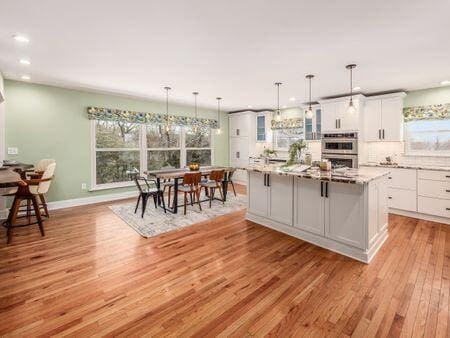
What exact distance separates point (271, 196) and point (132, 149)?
3891 mm

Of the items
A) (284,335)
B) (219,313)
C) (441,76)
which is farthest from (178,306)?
(441,76)

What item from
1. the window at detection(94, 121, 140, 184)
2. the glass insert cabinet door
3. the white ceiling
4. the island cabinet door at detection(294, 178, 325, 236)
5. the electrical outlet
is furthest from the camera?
the glass insert cabinet door

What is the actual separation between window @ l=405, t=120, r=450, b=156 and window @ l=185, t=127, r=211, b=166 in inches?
200

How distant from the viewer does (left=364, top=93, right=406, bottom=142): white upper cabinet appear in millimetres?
4707

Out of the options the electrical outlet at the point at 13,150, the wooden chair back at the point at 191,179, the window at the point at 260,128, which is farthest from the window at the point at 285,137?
the electrical outlet at the point at 13,150

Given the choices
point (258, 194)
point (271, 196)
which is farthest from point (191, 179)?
point (271, 196)

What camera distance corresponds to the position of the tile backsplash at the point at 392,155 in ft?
15.1

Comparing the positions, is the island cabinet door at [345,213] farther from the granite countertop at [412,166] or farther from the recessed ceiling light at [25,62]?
the recessed ceiling light at [25,62]

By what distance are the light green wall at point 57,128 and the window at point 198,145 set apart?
207 cm

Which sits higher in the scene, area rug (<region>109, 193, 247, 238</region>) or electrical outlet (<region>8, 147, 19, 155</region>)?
electrical outlet (<region>8, 147, 19, 155</region>)

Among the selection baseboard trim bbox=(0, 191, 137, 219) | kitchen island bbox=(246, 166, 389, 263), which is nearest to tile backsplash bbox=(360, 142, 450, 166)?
kitchen island bbox=(246, 166, 389, 263)

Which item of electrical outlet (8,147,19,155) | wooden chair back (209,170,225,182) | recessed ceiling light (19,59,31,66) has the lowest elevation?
wooden chair back (209,170,225,182)

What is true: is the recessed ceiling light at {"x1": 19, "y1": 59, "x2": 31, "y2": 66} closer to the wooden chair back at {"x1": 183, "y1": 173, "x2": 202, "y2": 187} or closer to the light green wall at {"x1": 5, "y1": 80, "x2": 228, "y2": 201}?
the light green wall at {"x1": 5, "y1": 80, "x2": 228, "y2": 201}

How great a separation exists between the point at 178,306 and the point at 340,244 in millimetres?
2021
